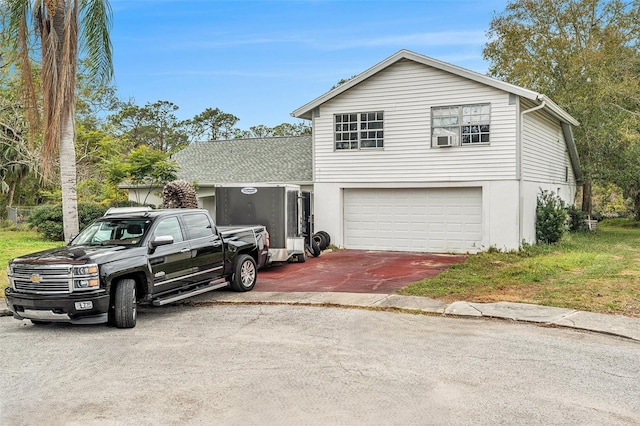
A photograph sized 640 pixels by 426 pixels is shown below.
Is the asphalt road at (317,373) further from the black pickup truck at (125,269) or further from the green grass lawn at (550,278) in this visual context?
the green grass lawn at (550,278)

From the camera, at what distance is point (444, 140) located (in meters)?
16.7

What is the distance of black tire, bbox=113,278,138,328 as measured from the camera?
809cm

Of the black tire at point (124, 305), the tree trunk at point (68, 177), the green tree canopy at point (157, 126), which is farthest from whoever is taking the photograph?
the green tree canopy at point (157, 126)

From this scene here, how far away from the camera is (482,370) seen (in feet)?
19.5

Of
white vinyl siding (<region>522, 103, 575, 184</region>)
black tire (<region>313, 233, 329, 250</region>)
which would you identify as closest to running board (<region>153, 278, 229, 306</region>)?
black tire (<region>313, 233, 329, 250</region>)

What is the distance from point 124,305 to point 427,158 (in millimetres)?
11449

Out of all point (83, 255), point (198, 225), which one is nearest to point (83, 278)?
point (83, 255)

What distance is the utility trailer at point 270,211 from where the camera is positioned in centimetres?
1450

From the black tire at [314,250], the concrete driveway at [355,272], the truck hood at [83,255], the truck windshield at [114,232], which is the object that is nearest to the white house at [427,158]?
the concrete driveway at [355,272]

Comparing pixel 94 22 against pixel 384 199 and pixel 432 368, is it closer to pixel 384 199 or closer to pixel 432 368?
pixel 384 199

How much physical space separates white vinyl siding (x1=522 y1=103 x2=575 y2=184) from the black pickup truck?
1030cm

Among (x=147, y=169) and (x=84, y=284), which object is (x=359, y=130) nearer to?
(x=147, y=169)

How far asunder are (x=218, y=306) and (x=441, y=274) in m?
5.49

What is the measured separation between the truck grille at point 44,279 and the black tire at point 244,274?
3641 millimetres
